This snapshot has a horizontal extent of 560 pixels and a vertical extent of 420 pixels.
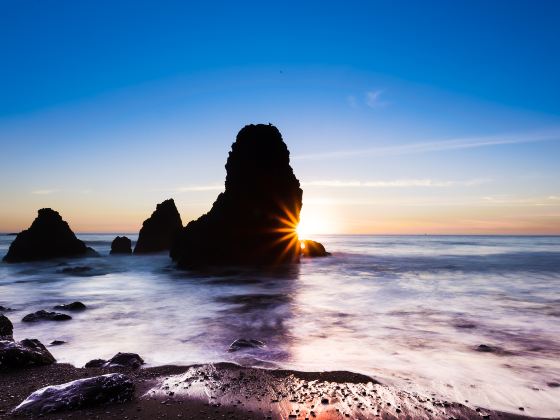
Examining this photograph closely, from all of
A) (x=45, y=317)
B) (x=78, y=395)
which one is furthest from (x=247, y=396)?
(x=45, y=317)

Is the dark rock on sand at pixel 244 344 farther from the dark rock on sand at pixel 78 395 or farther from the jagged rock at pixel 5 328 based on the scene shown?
the jagged rock at pixel 5 328

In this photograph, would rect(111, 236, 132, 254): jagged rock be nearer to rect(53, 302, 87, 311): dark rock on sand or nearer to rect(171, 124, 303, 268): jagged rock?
rect(171, 124, 303, 268): jagged rock

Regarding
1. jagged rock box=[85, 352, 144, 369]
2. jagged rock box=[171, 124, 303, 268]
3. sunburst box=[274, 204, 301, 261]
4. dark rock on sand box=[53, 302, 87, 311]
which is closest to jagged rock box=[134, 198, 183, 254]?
jagged rock box=[171, 124, 303, 268]

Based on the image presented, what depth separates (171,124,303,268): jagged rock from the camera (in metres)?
31.6

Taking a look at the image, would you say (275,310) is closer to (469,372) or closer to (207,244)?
(469,372)

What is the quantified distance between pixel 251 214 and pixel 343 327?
72.5 ft

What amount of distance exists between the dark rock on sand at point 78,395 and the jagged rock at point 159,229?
4302 cm

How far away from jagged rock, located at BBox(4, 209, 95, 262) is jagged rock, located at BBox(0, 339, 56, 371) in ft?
122

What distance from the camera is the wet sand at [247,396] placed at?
16.8ft

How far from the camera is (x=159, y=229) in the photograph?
4859 cm

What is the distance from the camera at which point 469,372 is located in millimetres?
7289

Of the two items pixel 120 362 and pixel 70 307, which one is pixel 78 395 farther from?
pixel 70 307

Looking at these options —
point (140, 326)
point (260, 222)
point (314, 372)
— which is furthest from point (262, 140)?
point (314, 372)

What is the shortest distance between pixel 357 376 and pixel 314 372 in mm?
804
